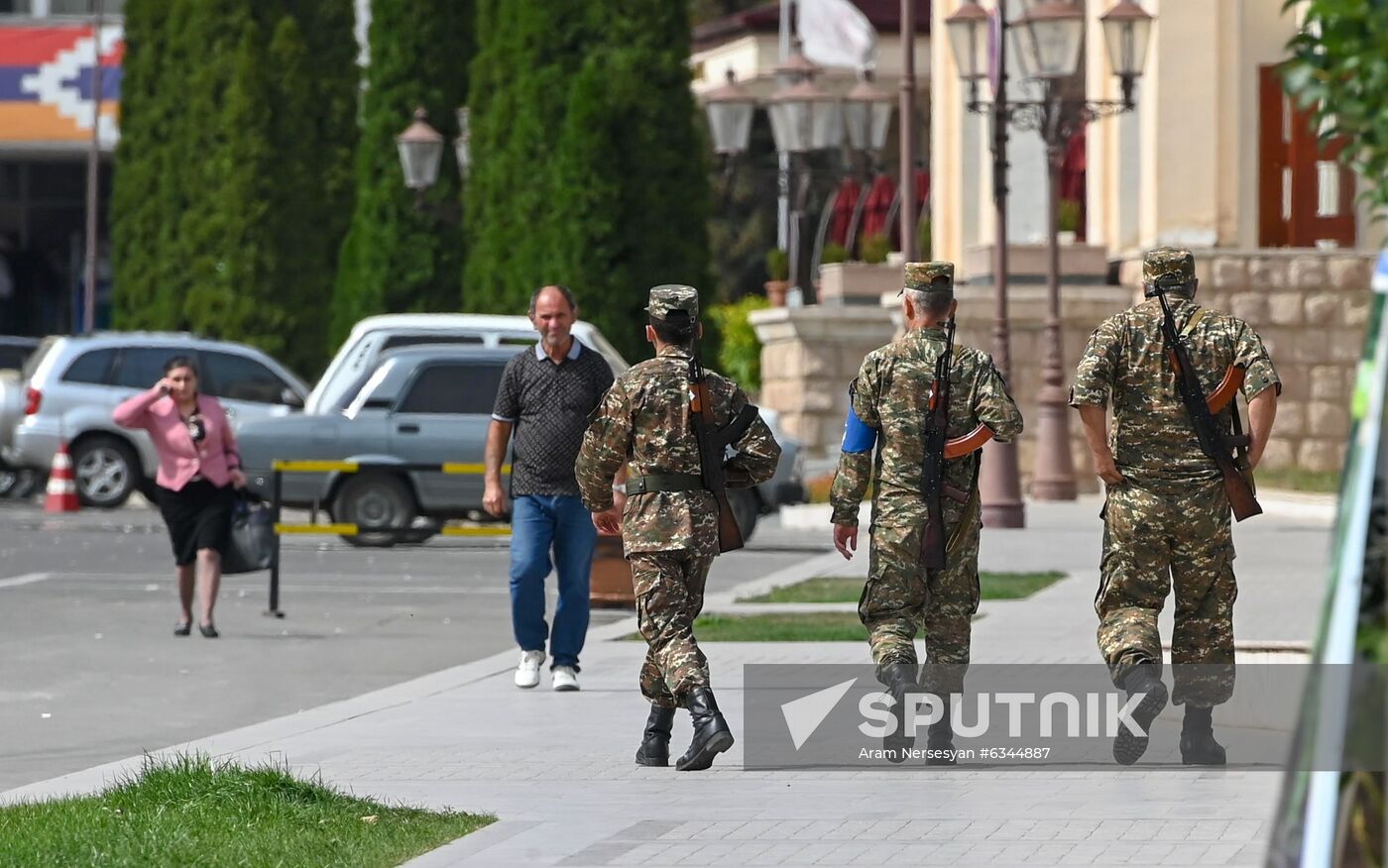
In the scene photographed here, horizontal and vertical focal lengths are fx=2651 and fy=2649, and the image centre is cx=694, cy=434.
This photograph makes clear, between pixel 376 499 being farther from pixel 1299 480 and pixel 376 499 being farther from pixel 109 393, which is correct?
pixel 1299 480

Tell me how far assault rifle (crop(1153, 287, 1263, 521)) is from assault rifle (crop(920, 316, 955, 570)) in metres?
0.75

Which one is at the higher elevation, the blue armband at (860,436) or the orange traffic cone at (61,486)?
the blue armband at (860,436)

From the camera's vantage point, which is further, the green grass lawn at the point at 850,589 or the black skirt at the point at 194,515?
the green grass lawn at the point at 850,589

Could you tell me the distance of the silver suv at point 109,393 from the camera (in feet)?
89.0

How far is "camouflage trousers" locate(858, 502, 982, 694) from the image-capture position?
352 inches

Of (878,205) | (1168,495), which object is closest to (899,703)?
(1168,495)

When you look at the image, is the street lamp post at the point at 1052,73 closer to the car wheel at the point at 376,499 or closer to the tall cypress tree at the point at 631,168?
the tall cypress tree at the point at 631,168

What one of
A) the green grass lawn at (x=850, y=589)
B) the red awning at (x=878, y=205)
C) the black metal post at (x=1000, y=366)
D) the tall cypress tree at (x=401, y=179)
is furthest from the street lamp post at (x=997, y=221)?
the red awning at (x=878, y=205)

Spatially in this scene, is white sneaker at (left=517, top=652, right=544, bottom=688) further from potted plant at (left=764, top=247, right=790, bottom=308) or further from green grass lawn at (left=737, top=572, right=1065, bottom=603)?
potted plant at (left=764, top=247, right=790, bottom=308)

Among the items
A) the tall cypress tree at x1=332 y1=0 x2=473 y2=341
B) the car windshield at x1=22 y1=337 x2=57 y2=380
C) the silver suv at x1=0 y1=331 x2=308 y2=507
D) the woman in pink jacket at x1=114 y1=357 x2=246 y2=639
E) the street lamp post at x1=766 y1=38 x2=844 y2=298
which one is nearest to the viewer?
the woman in pink jacket at x1=114 y1=357 x2=246 y2=639

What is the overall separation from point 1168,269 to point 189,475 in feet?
23.5

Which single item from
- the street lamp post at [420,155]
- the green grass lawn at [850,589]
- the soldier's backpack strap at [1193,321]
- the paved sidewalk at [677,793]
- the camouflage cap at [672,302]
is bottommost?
the green grass lawn at [850,589]

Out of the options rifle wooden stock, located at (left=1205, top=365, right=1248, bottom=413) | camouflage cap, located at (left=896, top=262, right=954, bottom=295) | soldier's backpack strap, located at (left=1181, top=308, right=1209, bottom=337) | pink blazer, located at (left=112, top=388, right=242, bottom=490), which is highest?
camouflage cap, located at (left=896, top=262, right=954, bottom=295)

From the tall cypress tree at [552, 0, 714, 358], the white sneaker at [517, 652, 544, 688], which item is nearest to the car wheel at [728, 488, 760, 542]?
the tall cypress tree at [552, 0, 714, 358]
